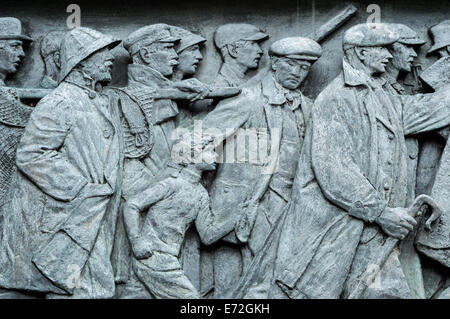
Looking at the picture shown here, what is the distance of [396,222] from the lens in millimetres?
9023

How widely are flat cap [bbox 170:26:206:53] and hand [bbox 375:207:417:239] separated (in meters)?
2.07

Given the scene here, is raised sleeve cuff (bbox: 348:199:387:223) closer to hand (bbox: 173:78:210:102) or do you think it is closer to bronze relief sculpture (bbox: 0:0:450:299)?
bronze relief sculpture (bbox: 0:0:450:299)

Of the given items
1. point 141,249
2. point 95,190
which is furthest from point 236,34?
point 141,249

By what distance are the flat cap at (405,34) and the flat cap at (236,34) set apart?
1046mm

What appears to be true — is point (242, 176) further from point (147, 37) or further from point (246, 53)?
point (147, 37)

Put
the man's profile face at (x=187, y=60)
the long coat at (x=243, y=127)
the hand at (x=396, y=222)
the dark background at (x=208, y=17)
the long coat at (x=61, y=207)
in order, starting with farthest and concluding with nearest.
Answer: the dark background at (x=208, y=17)
the man's profile face at (x=187, y=60)
the long coat at (x=243, y=127)
the hand at (x=396, y=222)
the long coat at (x=61, y=207)

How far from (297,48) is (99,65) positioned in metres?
1.58

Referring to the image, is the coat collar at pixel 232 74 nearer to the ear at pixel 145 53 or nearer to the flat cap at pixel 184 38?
the flat cap at pixel 184 38

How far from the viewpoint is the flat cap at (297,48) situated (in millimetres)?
9398

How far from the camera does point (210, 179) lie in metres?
9.41

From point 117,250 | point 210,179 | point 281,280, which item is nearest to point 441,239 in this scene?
point 281,280

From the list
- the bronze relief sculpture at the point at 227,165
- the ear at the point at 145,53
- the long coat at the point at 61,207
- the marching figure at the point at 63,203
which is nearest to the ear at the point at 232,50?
the bronze relief sculpture at the point at 227,165
